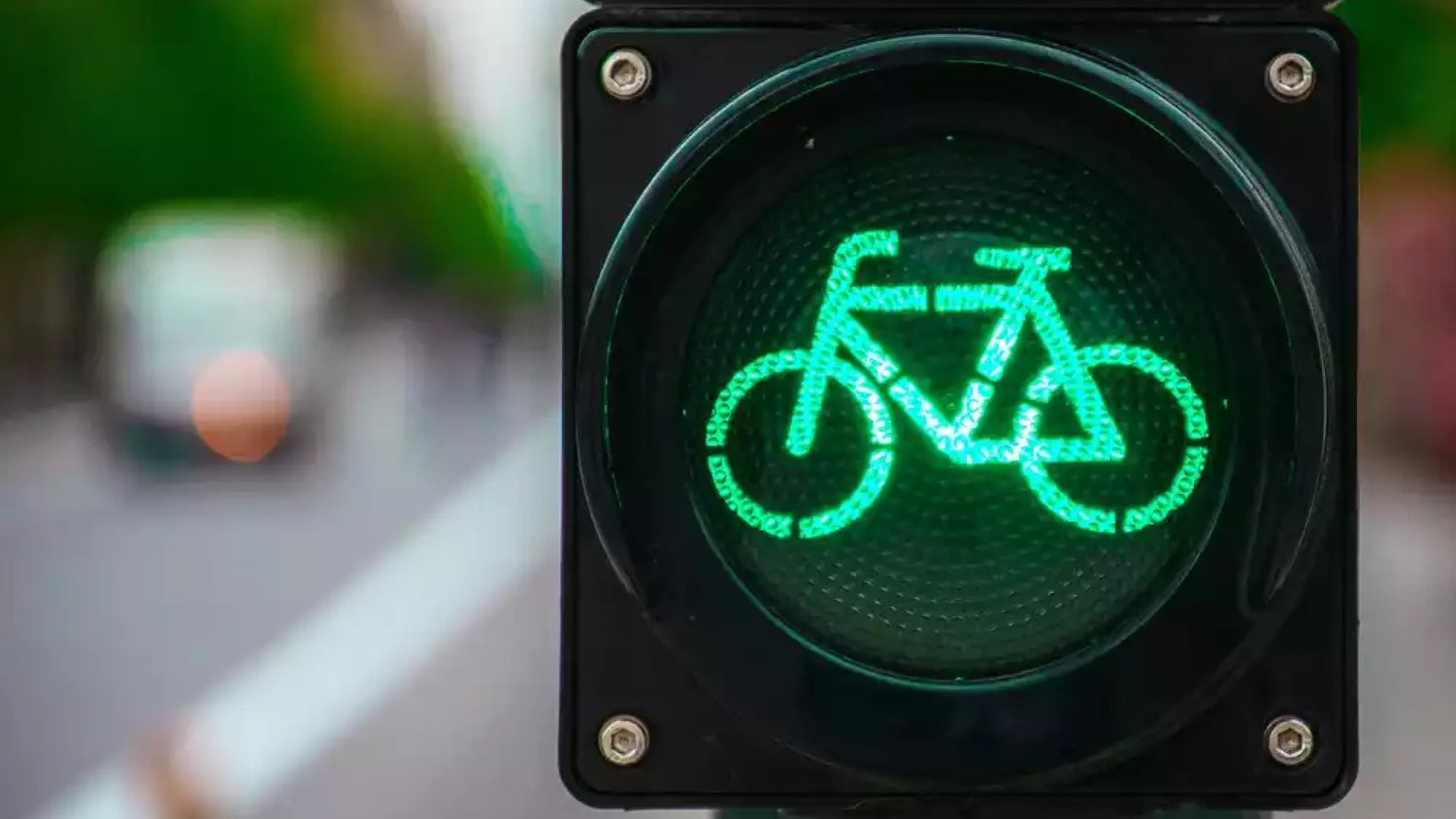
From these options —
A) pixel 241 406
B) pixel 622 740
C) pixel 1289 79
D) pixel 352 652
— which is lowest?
pixel 352 652

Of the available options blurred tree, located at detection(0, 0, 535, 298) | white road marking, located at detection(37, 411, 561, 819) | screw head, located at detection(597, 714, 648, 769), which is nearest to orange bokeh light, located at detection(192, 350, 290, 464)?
→ blurred tree, located at detection(0, 0, 535, 298)

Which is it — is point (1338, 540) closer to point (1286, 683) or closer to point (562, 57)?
point (1286, 683)

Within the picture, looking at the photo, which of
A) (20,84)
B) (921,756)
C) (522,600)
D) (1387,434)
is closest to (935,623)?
(921,756)

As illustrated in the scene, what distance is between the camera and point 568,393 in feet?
1.41

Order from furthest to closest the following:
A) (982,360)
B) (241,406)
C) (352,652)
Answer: (241,406) < (352,652) < (982,360)

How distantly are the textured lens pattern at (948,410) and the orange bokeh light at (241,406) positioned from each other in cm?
502


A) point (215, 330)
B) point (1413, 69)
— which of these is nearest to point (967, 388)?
point (1413, 69)

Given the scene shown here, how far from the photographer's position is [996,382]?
1.38 feet

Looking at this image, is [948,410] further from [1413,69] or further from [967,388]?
[1413,69]

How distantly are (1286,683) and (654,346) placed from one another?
0.75 feet

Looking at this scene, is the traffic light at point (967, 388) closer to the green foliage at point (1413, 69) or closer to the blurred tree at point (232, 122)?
the green foliage at point (1413, 69)

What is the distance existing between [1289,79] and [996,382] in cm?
14

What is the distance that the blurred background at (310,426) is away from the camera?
91 cm

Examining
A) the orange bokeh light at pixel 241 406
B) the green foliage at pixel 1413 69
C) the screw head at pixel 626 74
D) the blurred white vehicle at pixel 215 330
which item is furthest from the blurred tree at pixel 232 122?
the screw head at pixel 626 74
